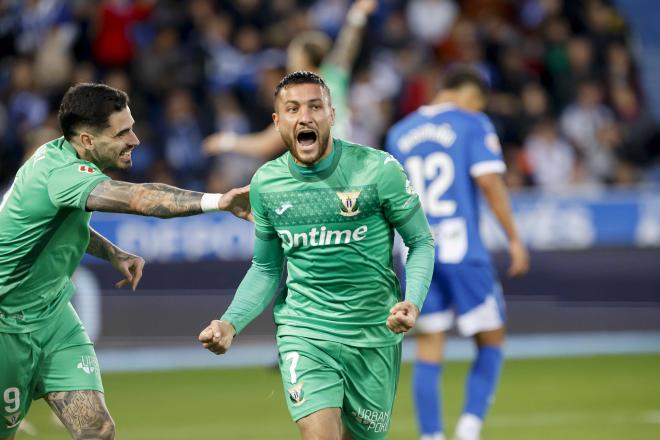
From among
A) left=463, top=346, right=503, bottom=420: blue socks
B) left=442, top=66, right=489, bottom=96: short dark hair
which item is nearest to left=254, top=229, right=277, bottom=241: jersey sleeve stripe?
left=463, top=346, right=503, bottom=420: blue socks

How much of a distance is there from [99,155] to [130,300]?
→ 7606mm

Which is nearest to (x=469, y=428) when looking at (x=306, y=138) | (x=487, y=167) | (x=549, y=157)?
(x=487, y=167)

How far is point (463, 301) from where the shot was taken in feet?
28.0

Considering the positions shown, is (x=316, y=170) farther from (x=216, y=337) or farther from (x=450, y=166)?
(x=450, y=166)

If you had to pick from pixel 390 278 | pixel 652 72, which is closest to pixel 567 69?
pixel 652 72

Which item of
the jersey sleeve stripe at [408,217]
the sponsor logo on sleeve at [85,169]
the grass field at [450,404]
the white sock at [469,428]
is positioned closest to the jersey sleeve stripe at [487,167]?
the white sock at [469,428]

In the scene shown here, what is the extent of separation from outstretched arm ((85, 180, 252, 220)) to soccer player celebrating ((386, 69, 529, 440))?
310 cm

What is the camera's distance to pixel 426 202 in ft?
28.5

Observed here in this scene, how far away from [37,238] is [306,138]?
1355 millimetres

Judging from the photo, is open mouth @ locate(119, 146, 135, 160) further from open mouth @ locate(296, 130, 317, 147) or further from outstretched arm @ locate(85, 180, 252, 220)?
open mouth @ locate(296, 130, 317, 147)

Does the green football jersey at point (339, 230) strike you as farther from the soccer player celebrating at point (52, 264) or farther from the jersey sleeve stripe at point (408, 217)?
the soccer player celebrating at point (52, 264)

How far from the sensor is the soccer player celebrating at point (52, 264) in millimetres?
5871

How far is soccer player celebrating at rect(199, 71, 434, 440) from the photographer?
224 inches

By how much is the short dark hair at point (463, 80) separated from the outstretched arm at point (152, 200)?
3.41 m
